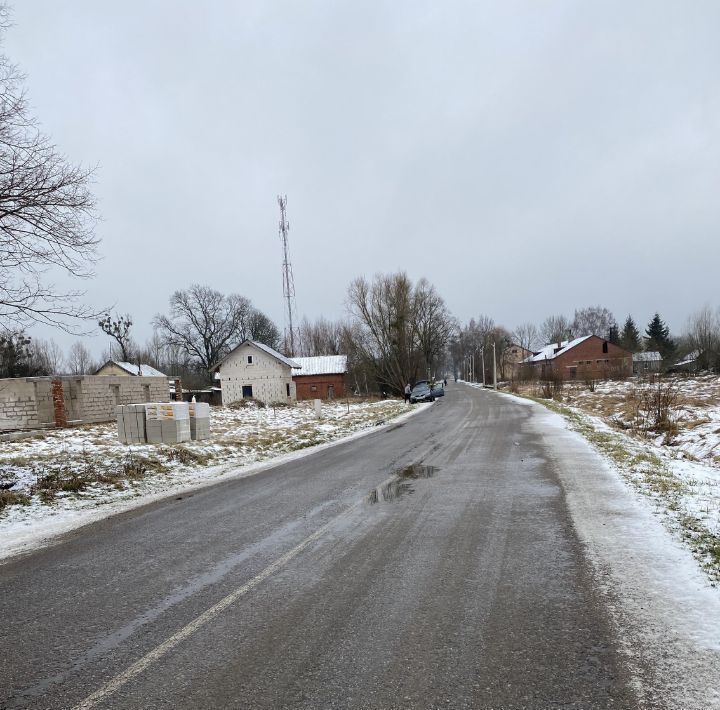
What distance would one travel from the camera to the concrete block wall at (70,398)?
23828mm

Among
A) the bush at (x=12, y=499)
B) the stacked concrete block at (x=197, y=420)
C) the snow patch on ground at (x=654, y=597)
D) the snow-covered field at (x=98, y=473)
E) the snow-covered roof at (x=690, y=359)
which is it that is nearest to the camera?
the snow patch on ground at (x=654, y=597)

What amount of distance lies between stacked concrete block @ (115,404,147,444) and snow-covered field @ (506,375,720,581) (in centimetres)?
1274

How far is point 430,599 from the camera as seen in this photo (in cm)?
426

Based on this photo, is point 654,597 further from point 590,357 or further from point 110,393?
point 590,357

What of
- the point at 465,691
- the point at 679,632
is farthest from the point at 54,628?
the point at 679,632

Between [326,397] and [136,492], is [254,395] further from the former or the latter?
[136,492]

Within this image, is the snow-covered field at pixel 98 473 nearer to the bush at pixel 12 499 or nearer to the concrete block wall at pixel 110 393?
the bush at pixel 12 499

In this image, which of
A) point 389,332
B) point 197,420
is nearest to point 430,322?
point 389,332

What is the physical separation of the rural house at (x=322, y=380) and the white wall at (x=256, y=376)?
283 inches

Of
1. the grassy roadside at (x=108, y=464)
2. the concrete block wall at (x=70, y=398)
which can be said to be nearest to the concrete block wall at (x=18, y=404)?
the concrete block wall at (x=70, y=398)

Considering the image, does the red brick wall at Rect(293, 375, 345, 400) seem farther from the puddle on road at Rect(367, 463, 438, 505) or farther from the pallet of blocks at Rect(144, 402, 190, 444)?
the puddle on road at Rect(367, 463, 438, 505)

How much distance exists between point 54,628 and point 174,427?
11.9 metres

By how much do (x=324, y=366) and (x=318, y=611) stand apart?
186 feet

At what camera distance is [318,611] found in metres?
4.10
